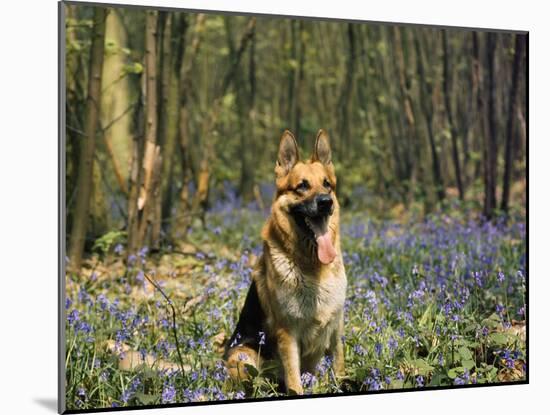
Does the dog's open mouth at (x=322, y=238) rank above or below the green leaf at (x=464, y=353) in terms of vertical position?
above

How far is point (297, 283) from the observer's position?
16.0 ft

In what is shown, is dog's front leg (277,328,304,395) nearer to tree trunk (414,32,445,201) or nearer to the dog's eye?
the dog's eye

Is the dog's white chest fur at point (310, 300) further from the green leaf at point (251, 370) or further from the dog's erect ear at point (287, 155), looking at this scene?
the dog's erect ear at point (287, 155)

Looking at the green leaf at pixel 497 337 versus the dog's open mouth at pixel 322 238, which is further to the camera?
the green leaf at pixel 497 337

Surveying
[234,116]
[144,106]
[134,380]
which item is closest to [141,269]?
[144,106]

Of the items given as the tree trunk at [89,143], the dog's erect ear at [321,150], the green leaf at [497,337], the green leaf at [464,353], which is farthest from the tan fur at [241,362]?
the tree trunk at [89,143]

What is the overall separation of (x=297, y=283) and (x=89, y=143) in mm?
2328

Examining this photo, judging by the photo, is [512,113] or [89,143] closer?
[89,143]

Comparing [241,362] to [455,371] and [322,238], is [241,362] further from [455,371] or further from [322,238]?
[455,371]

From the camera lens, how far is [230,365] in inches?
194

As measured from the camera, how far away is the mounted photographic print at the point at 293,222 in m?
4.89

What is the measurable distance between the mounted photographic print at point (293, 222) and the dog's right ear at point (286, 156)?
0.01 meters

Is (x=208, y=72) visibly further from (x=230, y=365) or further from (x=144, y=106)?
(x=230, y=365)

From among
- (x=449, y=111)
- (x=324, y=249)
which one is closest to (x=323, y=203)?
(x=324, y=249)
